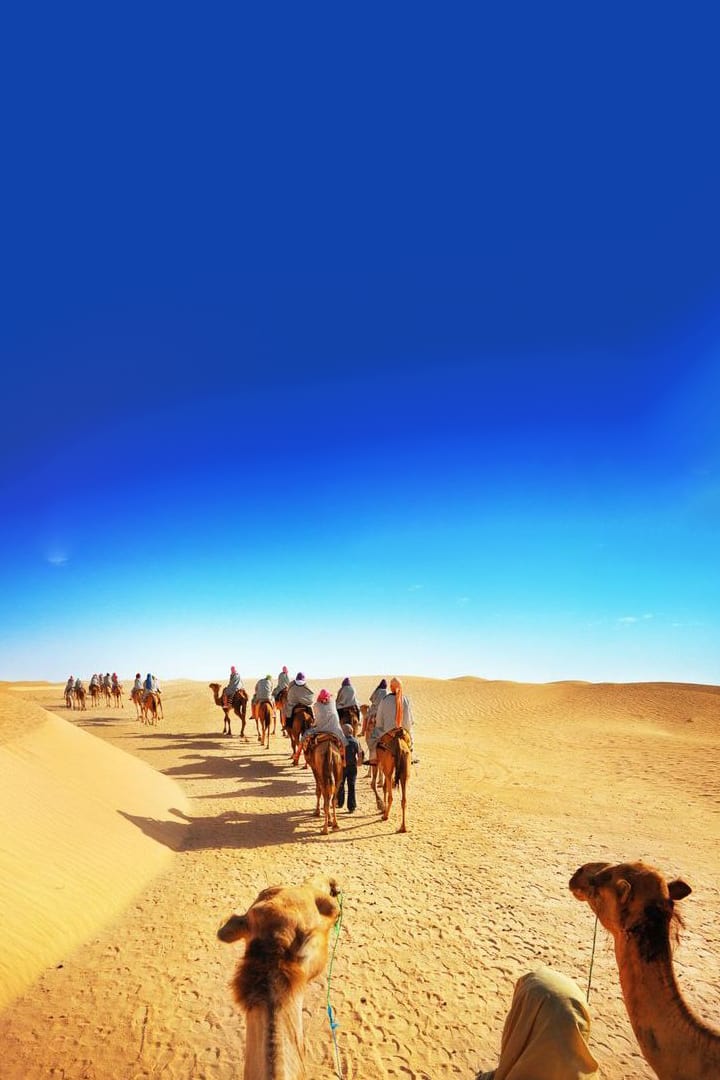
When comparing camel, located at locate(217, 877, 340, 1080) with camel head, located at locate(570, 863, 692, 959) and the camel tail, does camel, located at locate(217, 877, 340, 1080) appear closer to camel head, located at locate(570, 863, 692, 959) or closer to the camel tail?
camel head, located at locate(570, 863, 692, 959)

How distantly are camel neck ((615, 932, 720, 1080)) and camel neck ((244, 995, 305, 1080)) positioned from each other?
2.41 meters

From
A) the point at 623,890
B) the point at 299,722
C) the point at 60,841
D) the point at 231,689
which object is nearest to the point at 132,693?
the point at 231,689

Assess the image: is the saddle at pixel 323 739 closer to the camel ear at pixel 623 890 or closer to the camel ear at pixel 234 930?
the camel ear at pixel 623 890

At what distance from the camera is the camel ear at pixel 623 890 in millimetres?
3336

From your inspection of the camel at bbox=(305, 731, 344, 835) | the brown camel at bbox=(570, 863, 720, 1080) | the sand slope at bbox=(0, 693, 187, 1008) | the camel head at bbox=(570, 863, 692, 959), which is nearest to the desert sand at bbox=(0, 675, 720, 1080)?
the sand slope at bbox=(0, 693, 187, 1008)

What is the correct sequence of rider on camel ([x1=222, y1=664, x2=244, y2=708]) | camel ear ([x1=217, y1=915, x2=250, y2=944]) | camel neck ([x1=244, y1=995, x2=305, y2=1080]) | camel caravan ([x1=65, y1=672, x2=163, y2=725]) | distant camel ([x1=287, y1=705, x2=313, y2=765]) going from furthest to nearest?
camel caravan ([x1=65, y1=672, x2=163, y2=725])
rider on camel ([x1=222, y1=664, x2=244, y2=708])
distant camel ([x1=287, y1=705, x2=313, y2=765])
camel ear ([x1=217, y1=915, x2=250, y2=944])
camel neck ([x1=244, y1=995, x2=305, y2=1080])

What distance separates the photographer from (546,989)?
9.46 ft

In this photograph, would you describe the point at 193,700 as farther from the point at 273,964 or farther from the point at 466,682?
the point at 273,964

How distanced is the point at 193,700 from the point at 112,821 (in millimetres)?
37353

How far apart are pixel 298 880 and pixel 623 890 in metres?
6.05

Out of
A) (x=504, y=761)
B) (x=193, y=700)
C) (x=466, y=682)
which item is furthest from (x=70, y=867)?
(x=466, y=682)

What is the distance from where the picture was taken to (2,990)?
5.20 m

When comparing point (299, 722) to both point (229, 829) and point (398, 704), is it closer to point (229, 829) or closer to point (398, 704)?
point (229, 829)

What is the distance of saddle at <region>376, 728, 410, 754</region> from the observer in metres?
11.1
